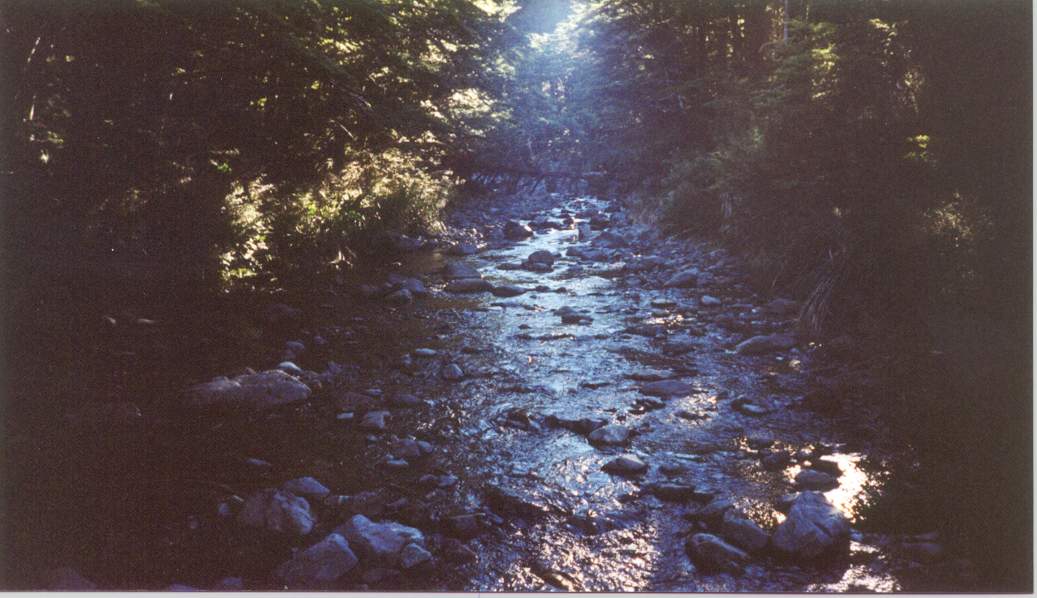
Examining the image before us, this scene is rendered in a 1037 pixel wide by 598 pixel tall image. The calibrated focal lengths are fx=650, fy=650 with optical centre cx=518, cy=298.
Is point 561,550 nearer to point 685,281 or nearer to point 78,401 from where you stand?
point 78,401

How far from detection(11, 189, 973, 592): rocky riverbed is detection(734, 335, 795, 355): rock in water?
0.03 meters

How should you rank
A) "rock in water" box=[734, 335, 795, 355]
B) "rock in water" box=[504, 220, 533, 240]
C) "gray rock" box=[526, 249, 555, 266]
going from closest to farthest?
"rock in water" box=[734, 335, 795, 355] < "gray rock" box=[526, 249, 555, 266] < "rock in water" box=[504, 220, 533, 240]

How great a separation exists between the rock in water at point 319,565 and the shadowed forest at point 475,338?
0.05 feet

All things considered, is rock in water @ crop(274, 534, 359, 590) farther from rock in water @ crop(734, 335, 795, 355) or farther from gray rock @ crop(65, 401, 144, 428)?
rock in water @ crop(734, 335, 795, 355)

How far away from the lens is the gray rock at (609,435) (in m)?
4.33

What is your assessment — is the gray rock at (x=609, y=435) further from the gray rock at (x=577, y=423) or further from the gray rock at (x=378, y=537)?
the gray rock at (x=378, y=537)

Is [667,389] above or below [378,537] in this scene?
above

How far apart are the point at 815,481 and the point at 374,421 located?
2.87m

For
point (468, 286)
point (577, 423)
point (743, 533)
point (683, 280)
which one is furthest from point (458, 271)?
point (743, 533)

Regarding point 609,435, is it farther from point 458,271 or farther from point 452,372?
point 458,271

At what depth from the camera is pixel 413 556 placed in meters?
3.04

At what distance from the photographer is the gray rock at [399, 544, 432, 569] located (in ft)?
9.86

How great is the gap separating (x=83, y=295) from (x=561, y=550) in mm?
5037

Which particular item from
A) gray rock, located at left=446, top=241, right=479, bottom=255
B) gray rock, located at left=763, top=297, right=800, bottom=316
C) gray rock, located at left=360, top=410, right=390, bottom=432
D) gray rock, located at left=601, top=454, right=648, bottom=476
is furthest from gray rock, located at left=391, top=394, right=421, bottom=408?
gray rock, located at left=446, top=241, right=479, bottom=255
